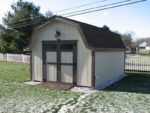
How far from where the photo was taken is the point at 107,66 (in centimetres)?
1167

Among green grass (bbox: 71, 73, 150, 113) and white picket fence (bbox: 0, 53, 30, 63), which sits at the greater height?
white picket fence (bbox: 0, 53, 30, 63)

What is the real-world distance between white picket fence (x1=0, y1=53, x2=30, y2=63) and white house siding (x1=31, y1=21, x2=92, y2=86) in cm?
1223

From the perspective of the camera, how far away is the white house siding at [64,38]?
33.4 ft

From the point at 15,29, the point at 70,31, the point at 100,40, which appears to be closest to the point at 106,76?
the point at 100,40

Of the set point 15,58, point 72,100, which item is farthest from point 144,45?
point 72,100

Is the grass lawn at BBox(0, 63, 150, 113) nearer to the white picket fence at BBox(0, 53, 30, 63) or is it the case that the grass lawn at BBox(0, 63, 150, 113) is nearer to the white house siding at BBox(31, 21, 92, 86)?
the white house siding at BBox(31, 21, 92, 86)

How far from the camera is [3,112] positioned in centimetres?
647

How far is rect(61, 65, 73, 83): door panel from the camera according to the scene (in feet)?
34.9

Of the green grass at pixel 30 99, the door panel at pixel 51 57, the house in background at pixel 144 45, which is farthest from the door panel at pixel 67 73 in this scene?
the house in background at pixel 144 45

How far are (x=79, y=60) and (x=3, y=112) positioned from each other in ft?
15.7

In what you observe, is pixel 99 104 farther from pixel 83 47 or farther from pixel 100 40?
pixel 100 40

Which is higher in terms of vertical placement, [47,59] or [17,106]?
[47,59]

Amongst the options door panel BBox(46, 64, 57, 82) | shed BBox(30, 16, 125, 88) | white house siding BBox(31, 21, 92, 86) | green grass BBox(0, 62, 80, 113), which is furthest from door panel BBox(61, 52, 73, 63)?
green grass BBox(0, 62, 80, 113)

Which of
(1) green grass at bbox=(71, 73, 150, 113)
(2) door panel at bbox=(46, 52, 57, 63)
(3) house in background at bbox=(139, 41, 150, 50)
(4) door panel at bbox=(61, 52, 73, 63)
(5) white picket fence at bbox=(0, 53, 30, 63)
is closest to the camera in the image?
(1) green grass at bbox=(71, 73, 150, 113)
